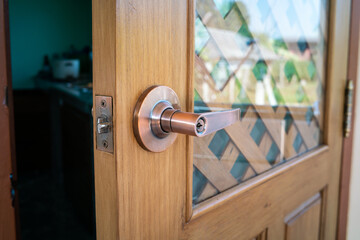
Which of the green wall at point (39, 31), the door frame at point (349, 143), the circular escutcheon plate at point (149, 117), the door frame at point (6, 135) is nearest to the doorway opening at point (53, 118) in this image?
the green wall at point (39, 31)

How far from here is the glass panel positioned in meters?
0.53

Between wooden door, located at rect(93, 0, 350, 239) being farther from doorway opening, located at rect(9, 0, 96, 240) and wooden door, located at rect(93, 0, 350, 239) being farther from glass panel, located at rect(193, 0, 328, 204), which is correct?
doorway opening, located at rect(9, 0, 96, 240)

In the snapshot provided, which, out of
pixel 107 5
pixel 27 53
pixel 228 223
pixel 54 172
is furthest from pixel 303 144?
pixel 27 53

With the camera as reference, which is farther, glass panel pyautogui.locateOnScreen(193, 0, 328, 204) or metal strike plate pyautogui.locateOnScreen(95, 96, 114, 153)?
glass panel pyautogui.locateOnScreen(193, 0, 328, 204)

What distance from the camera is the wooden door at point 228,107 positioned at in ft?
1.22

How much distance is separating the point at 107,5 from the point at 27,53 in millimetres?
3842

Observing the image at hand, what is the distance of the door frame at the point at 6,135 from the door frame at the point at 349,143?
1005 millimetres

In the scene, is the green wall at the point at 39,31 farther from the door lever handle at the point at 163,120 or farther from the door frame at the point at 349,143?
the door lever handle at the point at 163,120

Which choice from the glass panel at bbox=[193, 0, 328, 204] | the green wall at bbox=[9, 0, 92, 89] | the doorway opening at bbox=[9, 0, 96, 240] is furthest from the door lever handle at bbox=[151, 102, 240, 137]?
the green wall at bbox=[9, 0, 92, 89]

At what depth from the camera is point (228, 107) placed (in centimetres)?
59

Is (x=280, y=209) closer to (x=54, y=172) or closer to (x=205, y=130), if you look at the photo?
(x=205, y=130)

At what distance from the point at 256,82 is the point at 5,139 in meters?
0.58

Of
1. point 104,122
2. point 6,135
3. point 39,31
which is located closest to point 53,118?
point 39,31

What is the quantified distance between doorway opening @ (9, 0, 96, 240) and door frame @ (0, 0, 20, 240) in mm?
331
